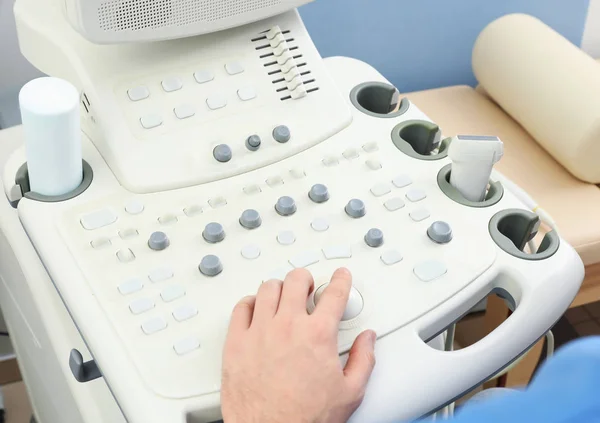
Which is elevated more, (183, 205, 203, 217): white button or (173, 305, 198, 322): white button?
(183, 205, 203, 217): white button

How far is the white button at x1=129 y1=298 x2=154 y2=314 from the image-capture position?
592mm

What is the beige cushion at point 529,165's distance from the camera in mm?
1031

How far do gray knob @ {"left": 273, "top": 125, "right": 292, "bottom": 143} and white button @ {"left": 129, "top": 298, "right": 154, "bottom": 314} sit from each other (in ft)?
0.74

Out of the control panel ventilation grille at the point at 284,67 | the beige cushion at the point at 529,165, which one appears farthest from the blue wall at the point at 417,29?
the control panel ventilation grille at the point at 284,67

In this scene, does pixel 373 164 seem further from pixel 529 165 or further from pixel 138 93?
pixel 529 165

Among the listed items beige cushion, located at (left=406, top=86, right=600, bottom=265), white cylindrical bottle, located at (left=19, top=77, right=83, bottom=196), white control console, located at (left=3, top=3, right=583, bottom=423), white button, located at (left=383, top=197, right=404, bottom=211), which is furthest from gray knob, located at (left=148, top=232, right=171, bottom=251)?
beige cushion, located at (left=406, top=86, right=600, bottom=265)

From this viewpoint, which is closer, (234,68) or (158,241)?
(158,241)

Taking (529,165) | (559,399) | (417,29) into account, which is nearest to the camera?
(559,399)

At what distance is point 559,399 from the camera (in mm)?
267

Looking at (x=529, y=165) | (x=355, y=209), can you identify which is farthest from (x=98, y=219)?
(x=529, y=165)

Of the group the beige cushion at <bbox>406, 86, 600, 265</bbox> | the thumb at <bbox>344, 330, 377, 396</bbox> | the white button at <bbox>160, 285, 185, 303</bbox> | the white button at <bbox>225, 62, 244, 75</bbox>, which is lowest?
the beige cushion at <bbox>406, 86, 600, 265</bbox>

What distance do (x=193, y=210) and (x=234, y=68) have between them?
167 mm

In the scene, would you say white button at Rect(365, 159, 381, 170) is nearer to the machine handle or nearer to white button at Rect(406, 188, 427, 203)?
white button at Rect(406, 188, 427, 203)

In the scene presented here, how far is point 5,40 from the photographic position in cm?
99
